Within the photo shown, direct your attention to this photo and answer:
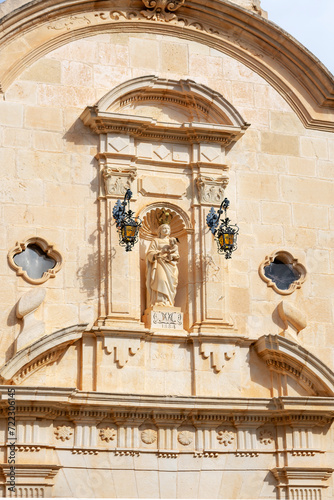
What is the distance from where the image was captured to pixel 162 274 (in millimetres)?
14914

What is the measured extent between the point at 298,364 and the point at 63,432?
10.3ft

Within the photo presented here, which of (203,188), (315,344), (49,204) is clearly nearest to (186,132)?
(203,188)

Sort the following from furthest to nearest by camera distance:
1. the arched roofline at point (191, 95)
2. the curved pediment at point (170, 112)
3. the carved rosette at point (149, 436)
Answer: the arched roofline at point (191, 95) < the curved pediment at point (170, 112) < the carved rosette at point (149, 436)

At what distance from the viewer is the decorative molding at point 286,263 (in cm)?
1559

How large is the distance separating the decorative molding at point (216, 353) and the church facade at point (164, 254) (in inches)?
0.7

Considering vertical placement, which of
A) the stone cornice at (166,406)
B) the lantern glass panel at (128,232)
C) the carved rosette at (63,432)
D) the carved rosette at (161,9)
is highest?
the carved rosette at (161,9)

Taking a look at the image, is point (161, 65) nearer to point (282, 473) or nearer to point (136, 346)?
point (136, 346)

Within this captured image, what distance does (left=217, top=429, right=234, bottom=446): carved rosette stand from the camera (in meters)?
14.6

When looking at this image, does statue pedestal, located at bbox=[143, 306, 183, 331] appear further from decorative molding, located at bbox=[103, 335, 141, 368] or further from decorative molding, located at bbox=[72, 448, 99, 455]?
decorative molding, located at bbox=[72, 448, 99, 455]

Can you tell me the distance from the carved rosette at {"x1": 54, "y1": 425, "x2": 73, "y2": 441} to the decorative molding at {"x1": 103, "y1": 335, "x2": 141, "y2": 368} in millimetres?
1028

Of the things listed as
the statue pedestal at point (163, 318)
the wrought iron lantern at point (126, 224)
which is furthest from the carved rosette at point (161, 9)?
the statue pedestal at point (163, 318)

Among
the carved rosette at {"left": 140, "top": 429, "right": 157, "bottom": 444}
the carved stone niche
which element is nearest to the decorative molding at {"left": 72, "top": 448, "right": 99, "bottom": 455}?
the carved rosette at {"left": 140, "top": 429, "right": 157, "bottom": 444}

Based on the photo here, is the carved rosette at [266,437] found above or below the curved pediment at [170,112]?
below

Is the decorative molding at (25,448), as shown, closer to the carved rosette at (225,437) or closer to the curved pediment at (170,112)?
the carved rosette at (225,437)
